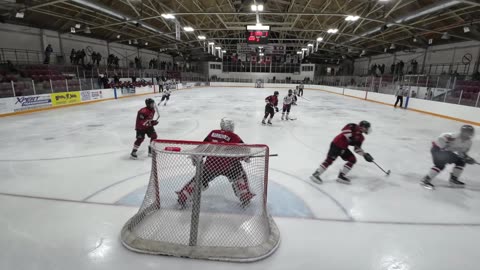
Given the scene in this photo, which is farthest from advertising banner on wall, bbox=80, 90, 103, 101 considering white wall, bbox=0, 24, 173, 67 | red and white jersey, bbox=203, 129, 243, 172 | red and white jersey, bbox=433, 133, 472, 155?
red and white jersey, bbox=433, 133, 472, 155

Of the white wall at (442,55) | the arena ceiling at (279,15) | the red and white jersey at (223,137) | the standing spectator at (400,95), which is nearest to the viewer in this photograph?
the red and white jersey at (223,137)

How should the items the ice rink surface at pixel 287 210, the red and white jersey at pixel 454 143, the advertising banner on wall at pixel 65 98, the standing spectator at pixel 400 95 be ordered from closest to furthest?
the ice rink surface at pixel 287 210 < the red and white jersey at pixel 454 143 < the advertising banner on wall at pixel 65 98 < the standing spectator at pixel 400 95

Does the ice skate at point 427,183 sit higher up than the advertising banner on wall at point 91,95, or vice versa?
the advertising banner on wall at point 91,95

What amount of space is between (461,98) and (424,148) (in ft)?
→ 23.9

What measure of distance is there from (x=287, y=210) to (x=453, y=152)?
2972 mm

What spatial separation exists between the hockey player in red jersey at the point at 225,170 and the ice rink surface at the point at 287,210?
0.56 metres

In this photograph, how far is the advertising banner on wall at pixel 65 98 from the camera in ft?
41.5

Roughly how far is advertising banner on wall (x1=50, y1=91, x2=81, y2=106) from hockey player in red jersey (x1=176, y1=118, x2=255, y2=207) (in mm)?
13127

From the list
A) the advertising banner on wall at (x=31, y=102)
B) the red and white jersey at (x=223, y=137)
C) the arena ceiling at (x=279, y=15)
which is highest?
the arena ceiling at (x=279, y=15)

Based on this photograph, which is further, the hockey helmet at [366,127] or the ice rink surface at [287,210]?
the hockey helmet at [366,127]

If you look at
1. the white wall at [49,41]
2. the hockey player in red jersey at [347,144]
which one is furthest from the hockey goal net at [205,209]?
the white wall at [49,41]

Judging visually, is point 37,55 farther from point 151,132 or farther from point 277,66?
point 277,66

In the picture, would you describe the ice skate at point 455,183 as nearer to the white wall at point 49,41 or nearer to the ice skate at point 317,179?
the ice skate at point 317,179

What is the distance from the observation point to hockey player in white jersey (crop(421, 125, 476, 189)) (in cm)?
376
